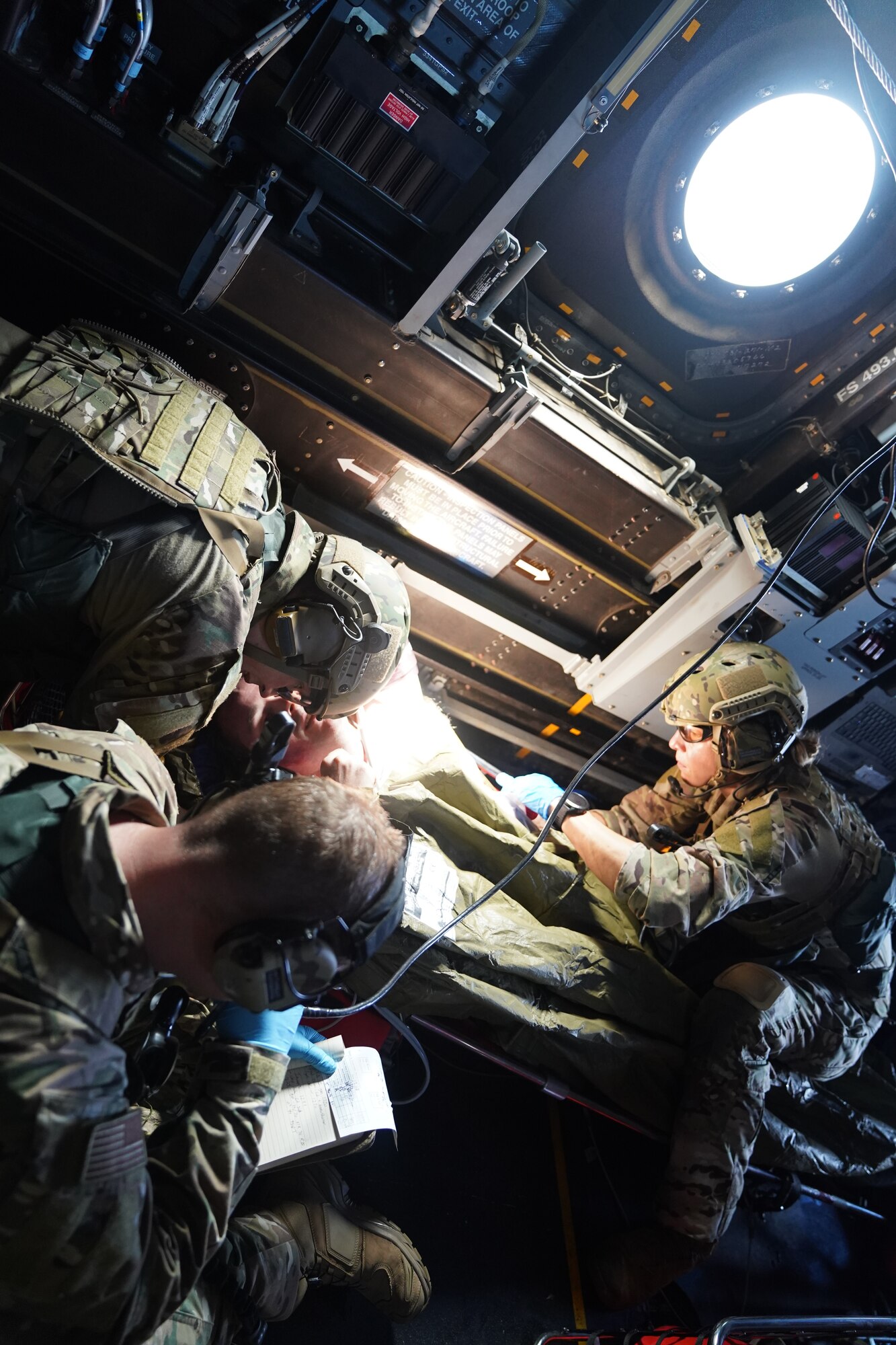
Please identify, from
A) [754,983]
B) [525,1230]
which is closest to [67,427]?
[754,983]

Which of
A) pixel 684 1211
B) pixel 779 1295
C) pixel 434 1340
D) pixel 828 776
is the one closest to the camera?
pixel 434 1340

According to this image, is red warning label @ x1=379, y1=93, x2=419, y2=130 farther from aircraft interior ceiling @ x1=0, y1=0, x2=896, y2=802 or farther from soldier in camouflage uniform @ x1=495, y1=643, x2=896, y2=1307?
soldier in camouflage uniform @ x1=495, y1=643, x2=896, y2=1307

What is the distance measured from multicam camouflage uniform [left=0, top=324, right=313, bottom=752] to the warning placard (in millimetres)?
1073

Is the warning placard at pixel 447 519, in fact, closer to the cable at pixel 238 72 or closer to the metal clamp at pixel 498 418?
the metal clamp at pixel 498 418

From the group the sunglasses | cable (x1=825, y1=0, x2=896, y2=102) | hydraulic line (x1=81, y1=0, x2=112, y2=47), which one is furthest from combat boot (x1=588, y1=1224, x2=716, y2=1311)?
hydraulic line (x1=81, y1=0, x2=112, y2=47)

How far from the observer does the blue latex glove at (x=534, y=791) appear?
4.09m

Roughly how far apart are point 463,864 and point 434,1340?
5.73 feet

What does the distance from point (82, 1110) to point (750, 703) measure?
336 cm

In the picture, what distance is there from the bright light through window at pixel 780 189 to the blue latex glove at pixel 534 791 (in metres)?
2.87

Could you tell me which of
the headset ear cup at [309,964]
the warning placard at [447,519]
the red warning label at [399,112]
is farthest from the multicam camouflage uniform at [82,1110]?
the red warning label at [399,112]

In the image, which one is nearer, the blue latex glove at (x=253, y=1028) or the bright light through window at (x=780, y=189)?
the blue latex glove at (x=253, y=1028)

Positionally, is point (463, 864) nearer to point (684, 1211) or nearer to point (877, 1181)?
point (684, 1211)

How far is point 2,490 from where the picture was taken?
7.45ft

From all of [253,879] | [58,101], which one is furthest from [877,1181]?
[58,101]
